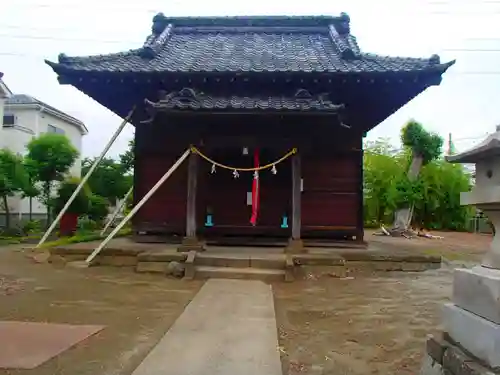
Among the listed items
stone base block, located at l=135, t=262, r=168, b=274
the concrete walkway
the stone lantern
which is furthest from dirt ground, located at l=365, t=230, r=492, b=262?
the stone lantern

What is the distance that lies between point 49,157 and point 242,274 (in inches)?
497

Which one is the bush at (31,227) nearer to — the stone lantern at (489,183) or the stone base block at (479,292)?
the stone base block at (479,292)

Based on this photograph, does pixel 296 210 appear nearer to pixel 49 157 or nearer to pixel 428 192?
pixel 49 157

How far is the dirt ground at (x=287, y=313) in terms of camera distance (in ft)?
12.2

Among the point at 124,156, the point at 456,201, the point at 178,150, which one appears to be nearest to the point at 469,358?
the point at 178,150

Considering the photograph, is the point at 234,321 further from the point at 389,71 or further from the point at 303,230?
the point at 389,71

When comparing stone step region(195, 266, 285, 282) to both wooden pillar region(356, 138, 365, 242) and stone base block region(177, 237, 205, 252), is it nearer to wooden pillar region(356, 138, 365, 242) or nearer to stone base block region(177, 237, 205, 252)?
stone base block region(177, 237, 205, 252)

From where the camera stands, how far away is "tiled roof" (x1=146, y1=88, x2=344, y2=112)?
8.51 metres

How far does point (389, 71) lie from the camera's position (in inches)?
357

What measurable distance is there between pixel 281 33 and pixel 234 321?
10.8m

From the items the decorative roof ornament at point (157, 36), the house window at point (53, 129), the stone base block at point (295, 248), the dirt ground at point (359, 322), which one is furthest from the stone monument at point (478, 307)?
the house window at point (53, 129)

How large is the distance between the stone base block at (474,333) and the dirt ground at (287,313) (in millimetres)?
757

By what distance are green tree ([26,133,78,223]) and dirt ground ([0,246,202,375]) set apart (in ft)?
30.4

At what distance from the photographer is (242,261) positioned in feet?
26.3
